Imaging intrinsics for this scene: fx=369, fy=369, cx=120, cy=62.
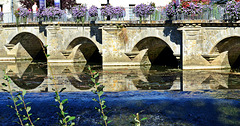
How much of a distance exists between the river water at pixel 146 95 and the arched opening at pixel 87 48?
4.04 meters

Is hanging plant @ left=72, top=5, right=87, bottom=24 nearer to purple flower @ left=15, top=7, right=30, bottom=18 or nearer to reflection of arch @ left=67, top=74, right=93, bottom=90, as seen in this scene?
purple flower @ left=15, top=7, right=30, bottom=18

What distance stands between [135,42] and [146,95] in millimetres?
8971

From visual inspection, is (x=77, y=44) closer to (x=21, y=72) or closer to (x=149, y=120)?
(x=21, y=72)

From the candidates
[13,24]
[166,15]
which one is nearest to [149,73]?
[166,15]

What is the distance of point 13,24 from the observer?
1106 inches

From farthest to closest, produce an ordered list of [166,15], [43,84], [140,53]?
[140,53]
[166,15]
[43,84]

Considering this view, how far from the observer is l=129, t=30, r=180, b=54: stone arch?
804 inches

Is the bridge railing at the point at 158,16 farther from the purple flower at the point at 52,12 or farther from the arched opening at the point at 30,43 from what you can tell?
the arched opening at the point at 30,43

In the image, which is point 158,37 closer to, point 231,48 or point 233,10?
point 231,48

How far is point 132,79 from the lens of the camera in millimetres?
17781

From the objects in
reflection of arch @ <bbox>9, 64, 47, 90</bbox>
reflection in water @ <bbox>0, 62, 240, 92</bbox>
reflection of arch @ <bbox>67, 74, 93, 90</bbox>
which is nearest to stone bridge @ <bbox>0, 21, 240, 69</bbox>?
reflection in water @ <bbox>0, 62, 240, 92</bbox>

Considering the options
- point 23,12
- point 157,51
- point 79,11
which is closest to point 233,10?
point 157,51

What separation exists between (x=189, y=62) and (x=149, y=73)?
2222 mm

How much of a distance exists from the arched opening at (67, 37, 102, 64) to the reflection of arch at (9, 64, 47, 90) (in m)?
3.58
